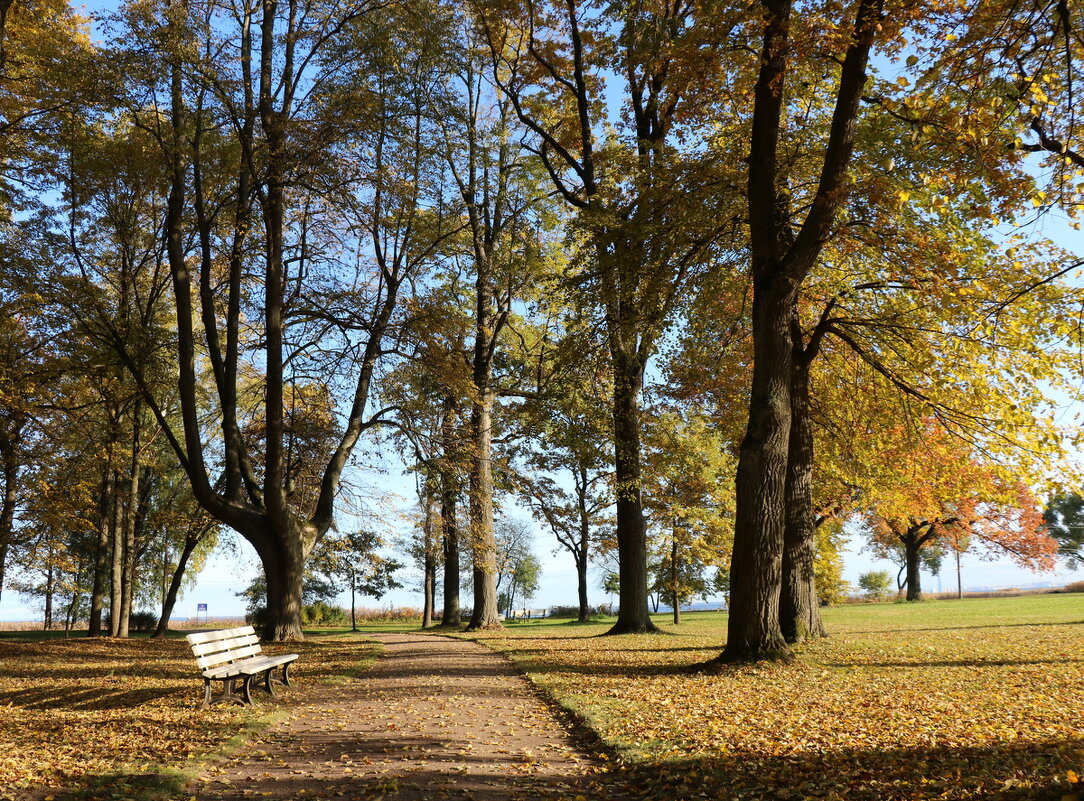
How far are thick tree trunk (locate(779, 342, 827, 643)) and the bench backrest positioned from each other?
880 centimetres

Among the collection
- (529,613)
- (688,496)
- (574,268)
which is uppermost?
(574,268)

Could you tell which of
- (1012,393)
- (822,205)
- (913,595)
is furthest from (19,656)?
(913,595)

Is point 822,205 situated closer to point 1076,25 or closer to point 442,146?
point 1076,25

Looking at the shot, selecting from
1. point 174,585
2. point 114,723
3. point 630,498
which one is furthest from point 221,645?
point 174,585

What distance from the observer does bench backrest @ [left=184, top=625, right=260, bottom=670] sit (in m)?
7.93

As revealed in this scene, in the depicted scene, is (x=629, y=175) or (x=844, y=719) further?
(x=629, y=175)

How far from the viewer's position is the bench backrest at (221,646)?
7.93 meters

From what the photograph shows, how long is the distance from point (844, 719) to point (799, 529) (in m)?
6.92

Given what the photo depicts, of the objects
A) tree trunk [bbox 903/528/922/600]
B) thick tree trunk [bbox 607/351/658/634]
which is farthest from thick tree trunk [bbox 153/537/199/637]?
tree trunk [bbox 903/528/922/600]

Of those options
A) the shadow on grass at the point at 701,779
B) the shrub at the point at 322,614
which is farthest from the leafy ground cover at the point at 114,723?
the shrub at the point at 322,614

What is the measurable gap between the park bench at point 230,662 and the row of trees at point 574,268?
6.42 metres

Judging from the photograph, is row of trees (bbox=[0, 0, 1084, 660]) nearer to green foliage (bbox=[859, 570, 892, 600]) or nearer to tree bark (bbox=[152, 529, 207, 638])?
tree bark (bbox=[152, 529, 207, 638])

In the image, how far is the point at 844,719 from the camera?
6820 millimetres

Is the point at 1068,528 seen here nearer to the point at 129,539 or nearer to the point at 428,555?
the point at 428,555
